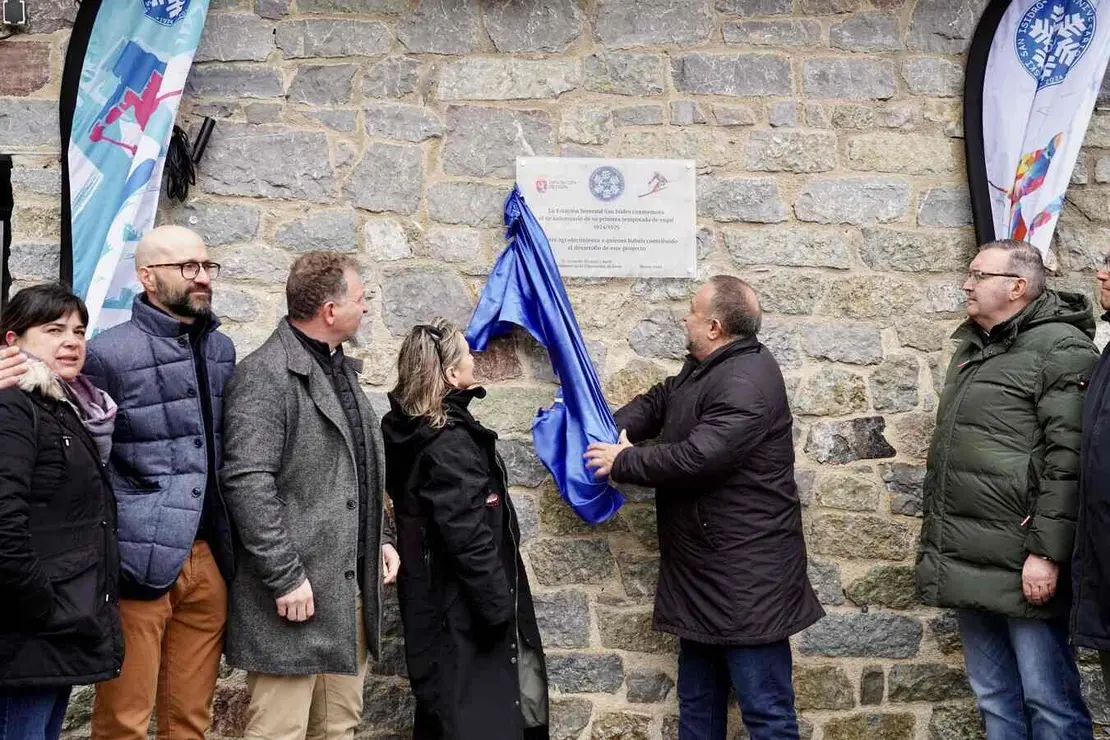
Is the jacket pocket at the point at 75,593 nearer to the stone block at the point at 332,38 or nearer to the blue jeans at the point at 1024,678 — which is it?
the stone block at the point at 332,38

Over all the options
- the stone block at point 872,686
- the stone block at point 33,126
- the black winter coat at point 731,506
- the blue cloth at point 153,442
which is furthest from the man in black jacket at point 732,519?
the stone block at point 33,126

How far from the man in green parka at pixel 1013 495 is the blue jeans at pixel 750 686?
0.53 meters

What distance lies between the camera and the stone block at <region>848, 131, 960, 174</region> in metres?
4.45

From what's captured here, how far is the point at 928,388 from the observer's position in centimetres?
442

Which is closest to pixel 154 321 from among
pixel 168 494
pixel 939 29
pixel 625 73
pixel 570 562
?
pixel 168 494

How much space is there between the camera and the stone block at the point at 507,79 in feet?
14.1

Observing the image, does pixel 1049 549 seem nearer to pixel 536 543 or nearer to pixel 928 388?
pixel 928 388

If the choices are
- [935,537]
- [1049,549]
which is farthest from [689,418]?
[1049,549]

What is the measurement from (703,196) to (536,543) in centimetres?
142

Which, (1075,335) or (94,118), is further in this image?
(94,118)

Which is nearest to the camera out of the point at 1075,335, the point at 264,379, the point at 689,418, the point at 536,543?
the point at 264,379

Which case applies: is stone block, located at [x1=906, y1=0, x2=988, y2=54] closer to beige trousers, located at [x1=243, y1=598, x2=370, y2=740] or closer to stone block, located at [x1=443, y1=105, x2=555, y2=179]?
stone block, located at [x1=443, y1=105, x2=555, y2=179]

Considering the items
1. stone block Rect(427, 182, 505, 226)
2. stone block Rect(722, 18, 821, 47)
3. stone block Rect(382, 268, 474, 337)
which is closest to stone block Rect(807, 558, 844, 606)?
stone block Rect(382, 268, 474, 337)

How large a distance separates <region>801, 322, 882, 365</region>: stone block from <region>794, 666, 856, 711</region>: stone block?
1149mm
